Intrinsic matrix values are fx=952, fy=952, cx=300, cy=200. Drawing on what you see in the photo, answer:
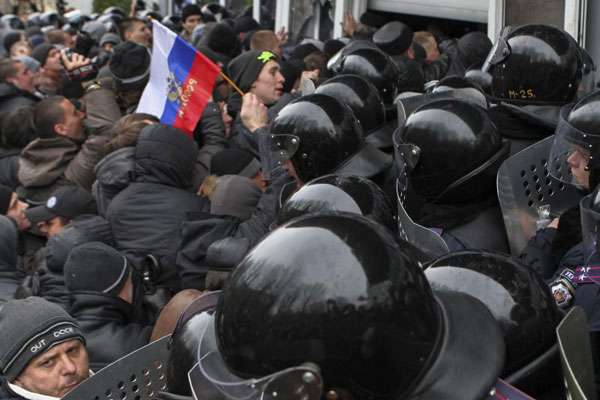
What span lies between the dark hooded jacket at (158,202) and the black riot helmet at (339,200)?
1.66 metres

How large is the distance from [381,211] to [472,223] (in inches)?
19.9

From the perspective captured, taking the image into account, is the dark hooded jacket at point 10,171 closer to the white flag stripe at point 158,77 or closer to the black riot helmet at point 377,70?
the white flag stripe at point 158,77

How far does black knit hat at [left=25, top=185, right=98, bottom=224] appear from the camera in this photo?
4.59 metres

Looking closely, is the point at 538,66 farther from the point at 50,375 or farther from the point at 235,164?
the point at 50,375

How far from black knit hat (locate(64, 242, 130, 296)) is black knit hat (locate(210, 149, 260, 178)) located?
1008 mm

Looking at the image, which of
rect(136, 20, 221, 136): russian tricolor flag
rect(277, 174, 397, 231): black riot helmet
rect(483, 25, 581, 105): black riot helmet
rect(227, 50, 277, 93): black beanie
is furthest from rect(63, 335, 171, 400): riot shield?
rect(227, 50, 277, 93): black beanie

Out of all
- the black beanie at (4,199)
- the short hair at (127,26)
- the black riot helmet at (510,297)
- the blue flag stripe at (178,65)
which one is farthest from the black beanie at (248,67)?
the short hair at (127,26)

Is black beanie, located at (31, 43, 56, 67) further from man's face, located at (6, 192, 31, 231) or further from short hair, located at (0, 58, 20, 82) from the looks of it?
man's face, located at (6, 192, 31, 231)

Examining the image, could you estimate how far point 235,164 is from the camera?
175 inches

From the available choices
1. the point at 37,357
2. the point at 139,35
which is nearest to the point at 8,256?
the point at 37,357

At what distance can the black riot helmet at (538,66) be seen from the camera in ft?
10.7

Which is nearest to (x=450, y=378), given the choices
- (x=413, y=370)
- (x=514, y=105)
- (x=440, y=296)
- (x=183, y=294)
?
(x=413, y=370)

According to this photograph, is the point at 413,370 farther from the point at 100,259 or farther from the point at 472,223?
the point at 100,259

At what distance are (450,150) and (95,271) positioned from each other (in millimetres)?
1458
